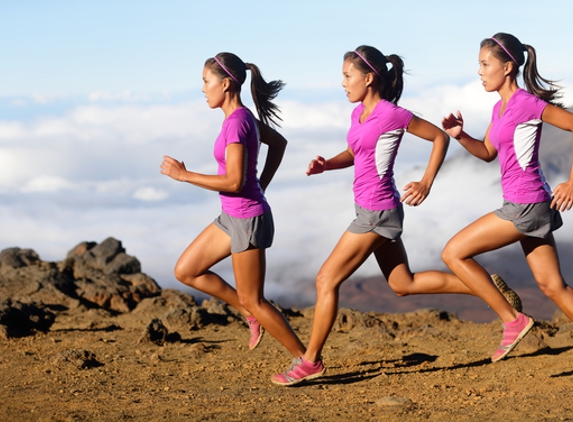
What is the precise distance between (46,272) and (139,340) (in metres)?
3.93

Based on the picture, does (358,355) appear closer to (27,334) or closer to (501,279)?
(501,279)

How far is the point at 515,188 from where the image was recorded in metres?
6.13

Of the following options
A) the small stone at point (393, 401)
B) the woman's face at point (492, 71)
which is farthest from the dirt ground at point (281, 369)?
the woman's face at point (492, 71)

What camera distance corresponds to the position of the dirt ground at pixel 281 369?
595 cm

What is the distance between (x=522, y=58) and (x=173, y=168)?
2.72 meters

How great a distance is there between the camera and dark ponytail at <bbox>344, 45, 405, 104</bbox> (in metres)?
6.27

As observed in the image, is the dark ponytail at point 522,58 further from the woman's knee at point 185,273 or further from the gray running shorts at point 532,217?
the woman's knee at point 185,273

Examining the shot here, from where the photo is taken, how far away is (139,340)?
945 cm

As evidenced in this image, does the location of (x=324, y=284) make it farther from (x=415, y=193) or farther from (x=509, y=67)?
(x=509, y=67)

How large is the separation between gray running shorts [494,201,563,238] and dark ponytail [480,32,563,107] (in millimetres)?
805

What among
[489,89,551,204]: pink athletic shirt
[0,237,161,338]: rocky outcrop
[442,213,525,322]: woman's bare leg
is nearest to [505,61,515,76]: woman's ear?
[489,89,551,204]: pink athletic shirt

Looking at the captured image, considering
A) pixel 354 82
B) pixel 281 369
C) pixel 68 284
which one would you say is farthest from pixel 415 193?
pixel 68 284

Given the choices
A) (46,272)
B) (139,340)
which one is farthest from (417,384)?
(46,272)

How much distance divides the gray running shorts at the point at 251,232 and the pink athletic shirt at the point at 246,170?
0.14ft
